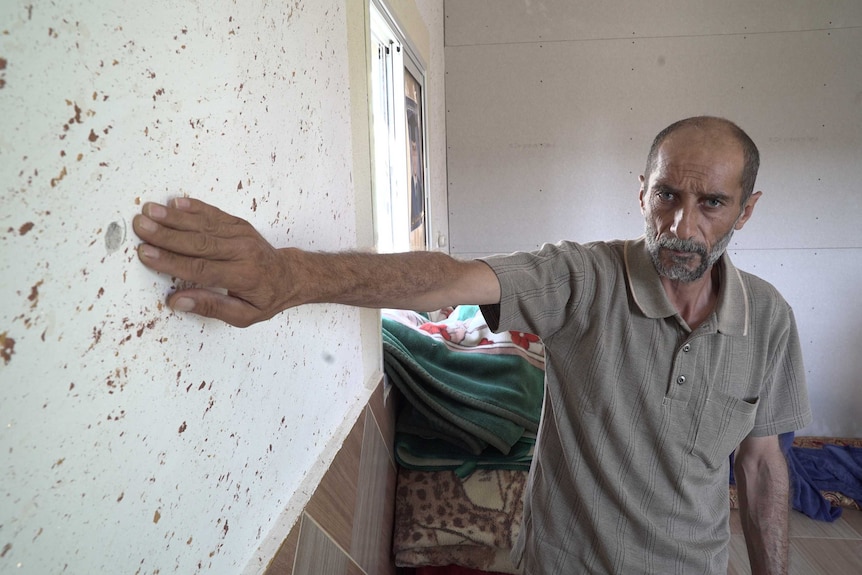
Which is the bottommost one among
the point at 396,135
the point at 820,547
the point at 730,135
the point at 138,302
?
the point at 820,547

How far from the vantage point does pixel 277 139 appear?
766 millimetres

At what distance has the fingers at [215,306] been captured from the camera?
516 millimetres

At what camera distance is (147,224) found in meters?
0.48

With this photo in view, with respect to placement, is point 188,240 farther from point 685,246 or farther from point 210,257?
point 685,246

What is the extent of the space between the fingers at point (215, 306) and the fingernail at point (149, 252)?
47mm

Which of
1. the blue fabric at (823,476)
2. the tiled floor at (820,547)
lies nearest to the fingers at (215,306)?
the tiled floor at (820,547)

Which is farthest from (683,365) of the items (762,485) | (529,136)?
(529,136)

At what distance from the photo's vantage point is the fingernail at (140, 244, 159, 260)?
48 centimetres

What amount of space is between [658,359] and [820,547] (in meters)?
2.46

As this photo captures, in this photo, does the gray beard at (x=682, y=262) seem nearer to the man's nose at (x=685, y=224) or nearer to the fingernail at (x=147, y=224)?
the man's nose at (x=685, y=224)

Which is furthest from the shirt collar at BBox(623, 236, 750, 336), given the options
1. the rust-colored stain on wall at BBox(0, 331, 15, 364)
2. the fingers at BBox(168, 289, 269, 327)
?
the rust-colored stain on wall at BBox(0, 331, 15, 364)

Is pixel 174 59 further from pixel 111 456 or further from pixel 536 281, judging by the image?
pixel 536 281

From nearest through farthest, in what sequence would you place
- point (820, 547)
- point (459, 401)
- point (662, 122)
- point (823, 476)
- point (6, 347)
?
point (6, 347) < point (459, 401) < point (820, 547) < point (823, 476) < point (662, 122)

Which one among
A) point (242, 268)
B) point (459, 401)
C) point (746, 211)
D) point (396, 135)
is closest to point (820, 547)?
point (459, 401)
